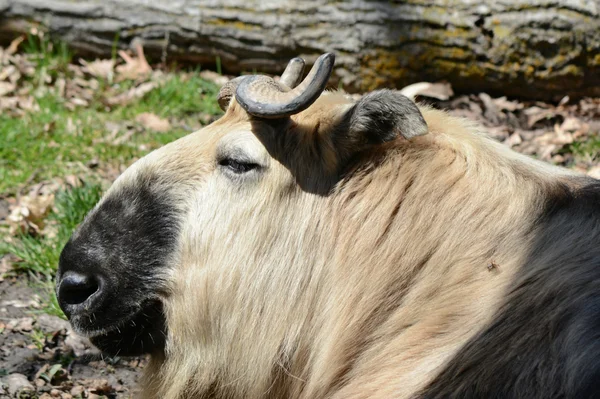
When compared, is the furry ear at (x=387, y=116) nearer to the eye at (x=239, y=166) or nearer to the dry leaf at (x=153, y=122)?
the eye at (x=239, y=166)

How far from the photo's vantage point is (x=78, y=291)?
352cm

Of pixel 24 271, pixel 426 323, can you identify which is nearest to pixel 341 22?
pixel 24 271

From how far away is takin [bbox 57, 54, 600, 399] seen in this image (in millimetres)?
3264

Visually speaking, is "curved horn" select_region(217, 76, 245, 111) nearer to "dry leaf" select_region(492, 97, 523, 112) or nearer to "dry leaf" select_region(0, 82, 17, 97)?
"dry leaf" select_region(492, 97, 523, 112)

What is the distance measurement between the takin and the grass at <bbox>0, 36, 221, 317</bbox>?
1813 millimetres

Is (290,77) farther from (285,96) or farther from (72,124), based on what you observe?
(72,124)

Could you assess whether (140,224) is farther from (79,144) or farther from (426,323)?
(79,144)

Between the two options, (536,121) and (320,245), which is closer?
(320,245)

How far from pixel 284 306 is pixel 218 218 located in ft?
1.44

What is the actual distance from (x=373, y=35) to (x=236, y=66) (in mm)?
1319

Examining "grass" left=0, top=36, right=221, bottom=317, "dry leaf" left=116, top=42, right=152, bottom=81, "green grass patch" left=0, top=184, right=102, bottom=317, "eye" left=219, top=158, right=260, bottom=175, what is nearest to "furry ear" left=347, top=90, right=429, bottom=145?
"eye" left=219, top=158, right=260, bottom=175

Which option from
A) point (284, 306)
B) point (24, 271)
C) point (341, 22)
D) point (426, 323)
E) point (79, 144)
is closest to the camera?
point (426, 323)

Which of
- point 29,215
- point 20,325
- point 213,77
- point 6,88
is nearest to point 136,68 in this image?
point 213,77

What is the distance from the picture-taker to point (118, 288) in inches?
136
